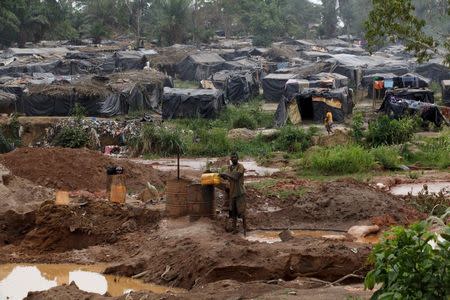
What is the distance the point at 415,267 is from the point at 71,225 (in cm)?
980

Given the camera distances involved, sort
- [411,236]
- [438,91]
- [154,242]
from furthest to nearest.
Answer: [438,91] < [154,242] < [411,236]

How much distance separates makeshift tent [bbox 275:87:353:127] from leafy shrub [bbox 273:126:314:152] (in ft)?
18.8

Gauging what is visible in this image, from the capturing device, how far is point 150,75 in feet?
147

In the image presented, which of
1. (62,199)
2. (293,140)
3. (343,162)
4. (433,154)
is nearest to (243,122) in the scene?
(293,140)

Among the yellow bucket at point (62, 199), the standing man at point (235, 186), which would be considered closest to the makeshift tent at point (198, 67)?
the yellow bucket at point (62, 199)

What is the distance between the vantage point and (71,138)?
96.2 ft

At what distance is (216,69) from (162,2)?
2126cm

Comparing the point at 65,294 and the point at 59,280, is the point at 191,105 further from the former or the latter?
the point at 65,294

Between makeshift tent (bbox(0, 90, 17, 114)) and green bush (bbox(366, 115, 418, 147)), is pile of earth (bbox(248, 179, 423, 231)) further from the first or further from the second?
makeshift tent (bbox(0, 90, 17, 114))

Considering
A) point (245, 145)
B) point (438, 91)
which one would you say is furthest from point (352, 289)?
point (438, 91)

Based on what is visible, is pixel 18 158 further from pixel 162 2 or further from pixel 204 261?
pixel 162 2

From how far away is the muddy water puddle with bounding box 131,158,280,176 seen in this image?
24.9m

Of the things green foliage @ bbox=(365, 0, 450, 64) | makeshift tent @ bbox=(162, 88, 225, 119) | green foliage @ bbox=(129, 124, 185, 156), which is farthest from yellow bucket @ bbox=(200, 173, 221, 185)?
makeshift tent @ bbox=(162, 88, 225, 119)

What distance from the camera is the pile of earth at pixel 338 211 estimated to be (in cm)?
1706
